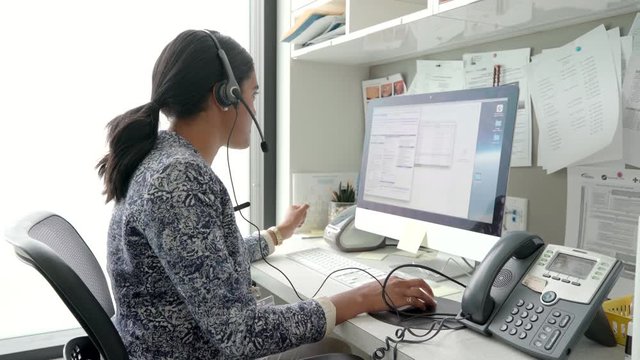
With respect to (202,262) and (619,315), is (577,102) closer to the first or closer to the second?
(619,315)

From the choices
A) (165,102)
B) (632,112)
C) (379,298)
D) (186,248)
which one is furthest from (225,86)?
(632,112)

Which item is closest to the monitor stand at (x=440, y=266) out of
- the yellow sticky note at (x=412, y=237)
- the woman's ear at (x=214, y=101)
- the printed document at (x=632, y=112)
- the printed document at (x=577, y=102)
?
the yellow sticky note at (x=412, y=237)

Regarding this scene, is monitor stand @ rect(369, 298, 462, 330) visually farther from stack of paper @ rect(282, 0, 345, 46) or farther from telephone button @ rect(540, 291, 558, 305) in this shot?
stack of paper @ rect(282, 0, 345, 46)

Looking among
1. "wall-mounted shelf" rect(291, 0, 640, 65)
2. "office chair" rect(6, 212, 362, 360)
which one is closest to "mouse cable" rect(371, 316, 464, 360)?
"office chair" rect(6, 212, 362, 360)

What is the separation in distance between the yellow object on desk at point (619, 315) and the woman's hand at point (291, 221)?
84 cm

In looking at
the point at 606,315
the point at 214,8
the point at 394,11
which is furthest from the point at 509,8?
the point at 214,8

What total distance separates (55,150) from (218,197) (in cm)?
92

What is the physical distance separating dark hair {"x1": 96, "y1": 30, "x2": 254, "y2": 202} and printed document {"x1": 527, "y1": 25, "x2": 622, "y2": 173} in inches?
30.4

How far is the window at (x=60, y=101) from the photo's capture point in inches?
55.6

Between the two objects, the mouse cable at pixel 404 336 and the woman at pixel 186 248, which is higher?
the woman at pixel 186 248

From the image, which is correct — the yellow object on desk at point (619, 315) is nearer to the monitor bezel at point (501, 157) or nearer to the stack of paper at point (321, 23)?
the monitor bezel at point (501, 157)

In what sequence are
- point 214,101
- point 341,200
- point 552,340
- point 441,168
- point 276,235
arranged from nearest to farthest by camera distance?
point 552,340
point 214,101
point 441,168
point 276,235
point 341,200

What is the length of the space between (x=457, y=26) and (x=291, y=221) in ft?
2.32

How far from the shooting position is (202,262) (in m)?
0.74
